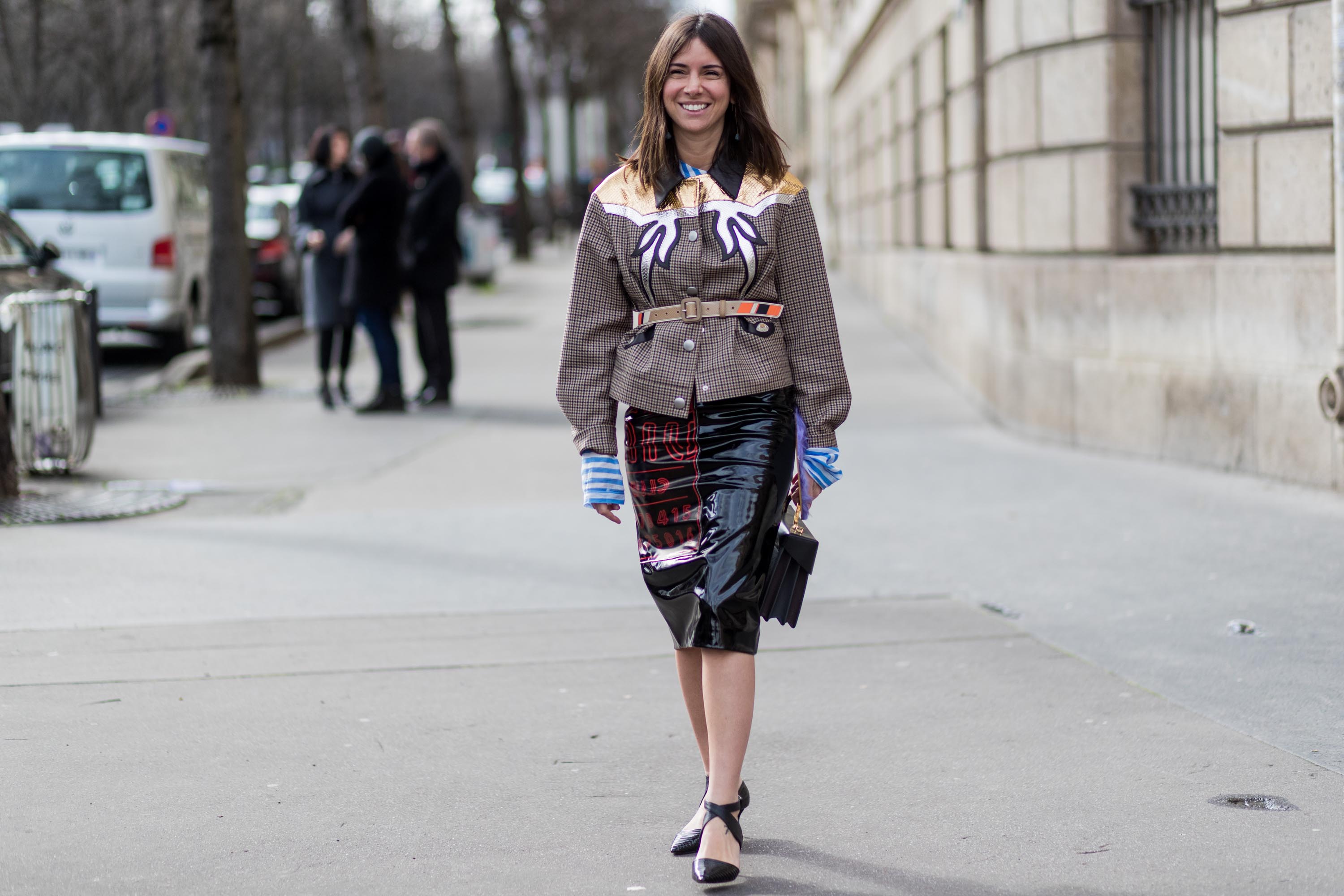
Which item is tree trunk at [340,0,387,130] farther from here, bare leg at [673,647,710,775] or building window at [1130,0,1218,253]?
bare leg at [673,647,710,775]

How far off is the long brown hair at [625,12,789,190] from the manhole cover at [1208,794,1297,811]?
5.68 feet

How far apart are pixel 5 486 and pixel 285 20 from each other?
1306 inches

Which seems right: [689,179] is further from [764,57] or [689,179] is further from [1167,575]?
[764,57]

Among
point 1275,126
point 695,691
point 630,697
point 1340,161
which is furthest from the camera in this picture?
point 1275,126

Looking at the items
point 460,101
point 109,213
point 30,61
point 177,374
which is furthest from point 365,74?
point 177,374

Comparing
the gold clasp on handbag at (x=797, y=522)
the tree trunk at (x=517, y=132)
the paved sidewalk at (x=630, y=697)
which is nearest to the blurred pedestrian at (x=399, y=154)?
the paved sidewalk at (x=630, y=697)

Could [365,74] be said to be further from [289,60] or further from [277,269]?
[289,60]

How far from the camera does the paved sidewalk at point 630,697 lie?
3693 millimetres

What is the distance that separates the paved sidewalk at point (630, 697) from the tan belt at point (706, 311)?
114cm

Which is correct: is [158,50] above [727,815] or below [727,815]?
above

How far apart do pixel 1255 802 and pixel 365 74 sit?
19.3 meters

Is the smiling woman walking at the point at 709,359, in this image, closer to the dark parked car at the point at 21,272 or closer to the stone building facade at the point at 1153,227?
Answer: the stone building facade at the point at 1153,227

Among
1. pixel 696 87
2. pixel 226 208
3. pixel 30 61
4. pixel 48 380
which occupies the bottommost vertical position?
pixel 48 380

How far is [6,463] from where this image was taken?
8.02 meters
